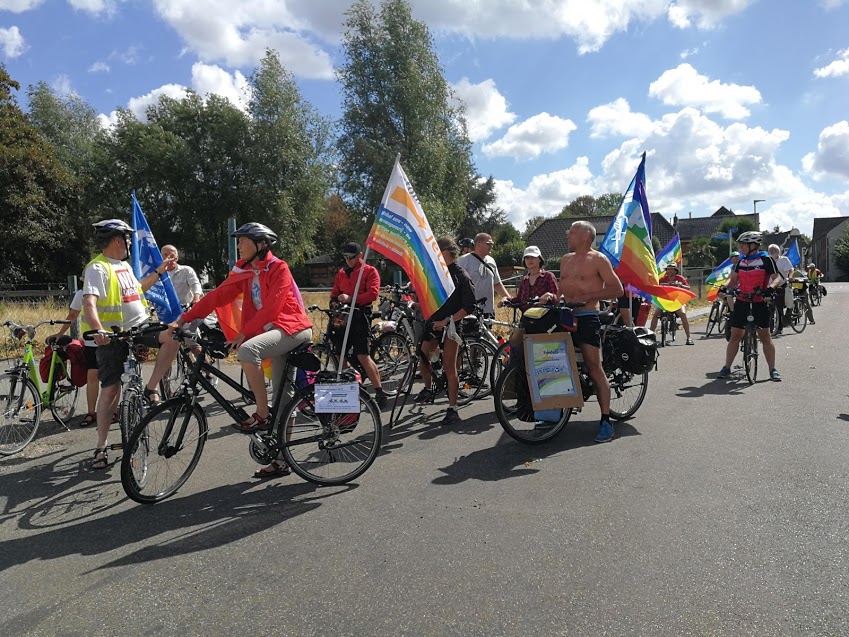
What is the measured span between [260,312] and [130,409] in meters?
1.30

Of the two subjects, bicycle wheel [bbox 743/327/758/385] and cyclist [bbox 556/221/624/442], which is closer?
cyclist [bbox 556/221/624/442]

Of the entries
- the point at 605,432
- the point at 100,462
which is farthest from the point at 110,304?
the point at 605,432

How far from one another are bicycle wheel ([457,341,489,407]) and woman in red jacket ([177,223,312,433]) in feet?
9.52

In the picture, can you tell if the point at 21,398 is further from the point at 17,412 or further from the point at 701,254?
the point at 701,254

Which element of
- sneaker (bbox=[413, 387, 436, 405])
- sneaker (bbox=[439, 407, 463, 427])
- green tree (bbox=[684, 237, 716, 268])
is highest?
green tree (bbox=[684, 237, 716, 268])

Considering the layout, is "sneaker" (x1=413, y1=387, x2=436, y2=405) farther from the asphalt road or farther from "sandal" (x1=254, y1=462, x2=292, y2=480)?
"sandal" (x1=254, y1=462, x2=292, y2=480)

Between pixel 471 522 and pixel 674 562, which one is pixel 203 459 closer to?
pixel 471 522

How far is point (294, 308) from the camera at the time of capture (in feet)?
14.5

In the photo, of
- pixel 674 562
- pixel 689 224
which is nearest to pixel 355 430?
pixel 674 562

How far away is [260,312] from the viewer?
427 centimetres

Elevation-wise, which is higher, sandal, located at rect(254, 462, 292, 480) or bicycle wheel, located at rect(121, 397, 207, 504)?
bicycle wheel, located at rect(121, 397, 207, 504)

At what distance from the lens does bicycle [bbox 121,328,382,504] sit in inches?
159

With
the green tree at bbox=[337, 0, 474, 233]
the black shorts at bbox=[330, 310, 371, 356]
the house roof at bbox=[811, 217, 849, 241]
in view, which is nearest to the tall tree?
the green tree at bbox=[337, 0, 474, 233]

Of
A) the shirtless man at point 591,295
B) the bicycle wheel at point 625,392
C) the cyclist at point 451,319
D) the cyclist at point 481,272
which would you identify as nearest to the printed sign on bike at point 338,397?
the cyclist at point 451,319
